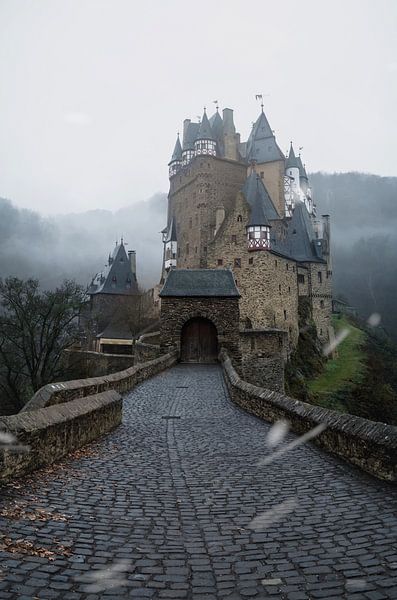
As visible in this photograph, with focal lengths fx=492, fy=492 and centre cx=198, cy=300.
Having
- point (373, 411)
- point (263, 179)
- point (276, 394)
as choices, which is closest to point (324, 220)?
point (263, 179)

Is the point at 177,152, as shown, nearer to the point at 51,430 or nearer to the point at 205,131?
the point at 205,131

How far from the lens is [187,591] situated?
3.17 metres

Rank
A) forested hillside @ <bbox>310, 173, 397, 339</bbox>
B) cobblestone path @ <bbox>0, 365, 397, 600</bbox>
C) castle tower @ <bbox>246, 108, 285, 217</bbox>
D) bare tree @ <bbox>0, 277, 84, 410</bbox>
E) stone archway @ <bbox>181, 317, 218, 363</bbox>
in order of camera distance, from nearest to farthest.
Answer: cobblestone path @ <bbox>0, 365, 397, 600</bbox> → stone archway @ <bbox>181, 317, 218, 363</bbox> → bare tree @ <bbox>0, 277, 84, 410</bbox> → castle tower @ <bbox>246, 108, 285, 217</bbox> → forested hillside @ <bbox>310, 173, 397, 339</bbox>

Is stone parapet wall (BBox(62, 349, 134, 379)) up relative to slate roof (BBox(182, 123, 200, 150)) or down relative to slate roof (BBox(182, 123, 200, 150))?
down

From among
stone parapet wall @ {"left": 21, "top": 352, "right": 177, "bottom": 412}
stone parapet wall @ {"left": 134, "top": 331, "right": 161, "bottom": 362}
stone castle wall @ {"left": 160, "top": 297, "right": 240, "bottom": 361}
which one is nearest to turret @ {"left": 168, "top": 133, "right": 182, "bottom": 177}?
stone parapet wall @ {"left": 134, "top": 331, "right": 161, "bottom": 362}

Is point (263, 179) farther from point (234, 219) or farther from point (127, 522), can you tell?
point (127, 522)

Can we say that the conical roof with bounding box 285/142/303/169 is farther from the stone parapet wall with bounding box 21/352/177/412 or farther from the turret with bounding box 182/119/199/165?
the stone parapet wall with bounding box 21/352/177/412

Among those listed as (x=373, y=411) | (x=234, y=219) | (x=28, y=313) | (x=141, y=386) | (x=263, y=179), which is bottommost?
(x=373, y=411)

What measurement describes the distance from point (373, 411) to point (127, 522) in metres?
35.5

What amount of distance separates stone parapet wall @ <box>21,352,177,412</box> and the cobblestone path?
1.25 m

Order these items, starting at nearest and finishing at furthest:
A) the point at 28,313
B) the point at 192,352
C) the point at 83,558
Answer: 1. the point at 83,558
2. the point at 192,352
3. the point at 28,313

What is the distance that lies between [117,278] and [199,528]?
58.8m

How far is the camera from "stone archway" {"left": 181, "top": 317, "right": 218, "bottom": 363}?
26.0 m

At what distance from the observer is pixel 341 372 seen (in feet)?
144
